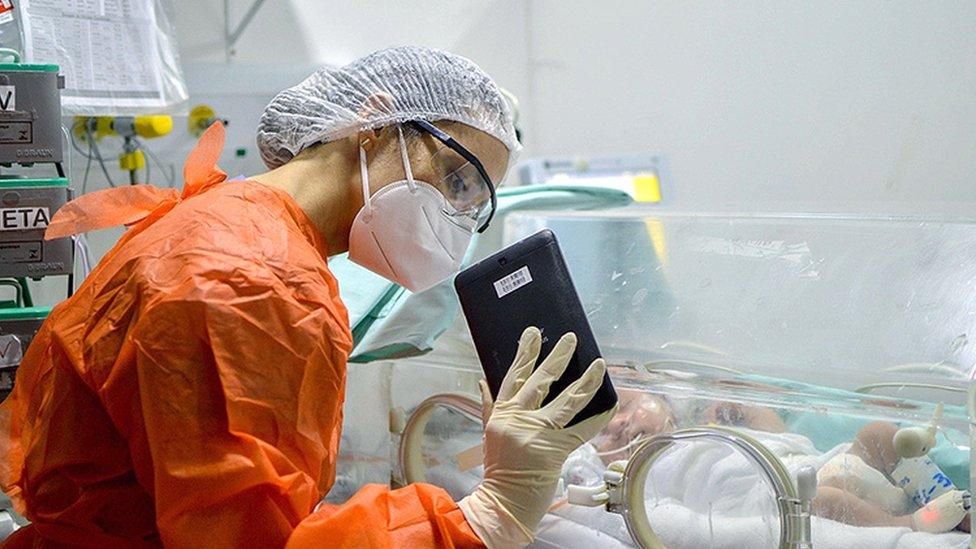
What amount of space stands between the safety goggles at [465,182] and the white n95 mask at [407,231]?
1 cm

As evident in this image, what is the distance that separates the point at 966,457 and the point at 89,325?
102 centimetres

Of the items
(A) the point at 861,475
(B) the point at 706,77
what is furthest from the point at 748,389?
(B) the point at 706,77

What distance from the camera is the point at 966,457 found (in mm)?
1236

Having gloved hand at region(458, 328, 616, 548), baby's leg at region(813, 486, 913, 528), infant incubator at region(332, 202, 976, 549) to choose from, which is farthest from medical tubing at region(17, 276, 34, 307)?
baby's leg at region(813, 486, 913, 528)

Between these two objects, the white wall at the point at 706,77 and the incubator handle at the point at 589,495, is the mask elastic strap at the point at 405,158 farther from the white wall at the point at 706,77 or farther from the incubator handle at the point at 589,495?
the white wall at the point at 706,77

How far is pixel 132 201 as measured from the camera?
1.33 meters

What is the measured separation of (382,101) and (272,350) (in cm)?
41

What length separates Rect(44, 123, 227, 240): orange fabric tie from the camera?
4.30ft

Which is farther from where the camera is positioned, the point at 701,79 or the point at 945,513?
the point at 701,79


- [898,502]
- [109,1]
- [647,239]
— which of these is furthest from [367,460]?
[109,1]

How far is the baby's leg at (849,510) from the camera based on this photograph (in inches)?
50.1

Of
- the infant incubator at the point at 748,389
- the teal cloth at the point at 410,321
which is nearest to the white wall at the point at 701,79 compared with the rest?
the infant incubator at the point at 748,389

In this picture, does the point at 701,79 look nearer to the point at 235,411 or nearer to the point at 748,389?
the point at 748,389

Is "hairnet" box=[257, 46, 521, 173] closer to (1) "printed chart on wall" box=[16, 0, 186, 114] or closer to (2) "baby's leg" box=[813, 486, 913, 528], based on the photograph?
(2) "baby's leg" box=[813, 486, 913, 528]
